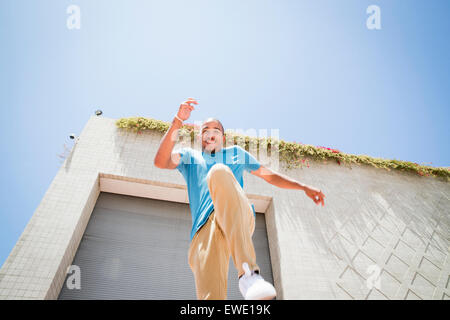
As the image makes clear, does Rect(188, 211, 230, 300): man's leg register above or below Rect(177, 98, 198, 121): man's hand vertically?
below

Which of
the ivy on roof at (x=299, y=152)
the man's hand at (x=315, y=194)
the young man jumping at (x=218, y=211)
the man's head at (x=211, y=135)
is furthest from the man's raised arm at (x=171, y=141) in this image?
the ivy on roof at (x=299, y=152)

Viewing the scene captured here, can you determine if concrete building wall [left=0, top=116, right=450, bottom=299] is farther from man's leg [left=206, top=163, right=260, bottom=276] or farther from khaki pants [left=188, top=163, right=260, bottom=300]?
man's leg [left=206, top=163, right=260, bottom=276]

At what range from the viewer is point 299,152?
17.0 feet

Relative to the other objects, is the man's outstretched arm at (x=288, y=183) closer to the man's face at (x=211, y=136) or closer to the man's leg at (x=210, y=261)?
the man's face at (x=211, y=136)

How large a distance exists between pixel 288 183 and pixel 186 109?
0.86 metres

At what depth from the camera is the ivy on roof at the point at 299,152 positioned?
4.99 m

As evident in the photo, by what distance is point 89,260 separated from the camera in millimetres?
3787

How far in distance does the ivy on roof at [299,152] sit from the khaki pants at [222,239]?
3711 mm

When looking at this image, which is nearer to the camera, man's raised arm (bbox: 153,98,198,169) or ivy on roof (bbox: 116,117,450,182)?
man's raised arm (bbox: 153,98,198,169)

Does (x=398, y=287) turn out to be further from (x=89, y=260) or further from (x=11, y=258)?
(x=11, y=258)

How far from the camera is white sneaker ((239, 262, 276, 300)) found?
3.53 ft

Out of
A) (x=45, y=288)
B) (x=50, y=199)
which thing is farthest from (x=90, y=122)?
(x=45, y=288)

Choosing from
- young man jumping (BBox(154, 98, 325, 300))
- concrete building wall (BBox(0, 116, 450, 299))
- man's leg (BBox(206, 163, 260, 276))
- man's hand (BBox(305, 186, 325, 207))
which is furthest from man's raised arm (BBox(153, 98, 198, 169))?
concrete building wall (BBox(0, 116, 450, 299))
